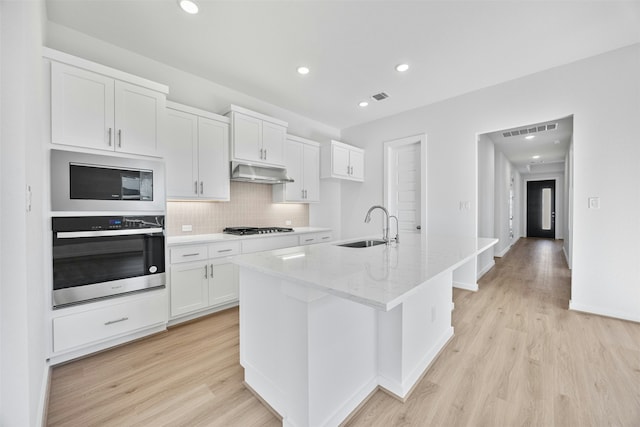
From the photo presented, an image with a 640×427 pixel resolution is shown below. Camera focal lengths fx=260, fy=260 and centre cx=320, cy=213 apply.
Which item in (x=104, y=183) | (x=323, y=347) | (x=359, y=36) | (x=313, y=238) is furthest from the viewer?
(x=313, y=238)

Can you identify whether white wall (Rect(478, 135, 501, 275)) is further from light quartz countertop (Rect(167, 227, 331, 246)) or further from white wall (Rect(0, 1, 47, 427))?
white wall (Rect(0, 1, 47, 427))

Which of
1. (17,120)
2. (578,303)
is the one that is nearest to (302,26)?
(17,120)

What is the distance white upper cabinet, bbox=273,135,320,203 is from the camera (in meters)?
3.92

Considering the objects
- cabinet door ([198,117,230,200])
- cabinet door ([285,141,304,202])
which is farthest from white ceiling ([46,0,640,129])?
cabinet door ([285,141,304,202])

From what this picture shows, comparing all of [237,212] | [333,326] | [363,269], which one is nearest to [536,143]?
[237,212]

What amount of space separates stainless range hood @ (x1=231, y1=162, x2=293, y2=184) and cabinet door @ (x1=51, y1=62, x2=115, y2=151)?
1251mm

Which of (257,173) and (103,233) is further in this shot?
(257,173)

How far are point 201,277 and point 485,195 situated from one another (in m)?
4.89

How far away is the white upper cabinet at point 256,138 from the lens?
10.4ft

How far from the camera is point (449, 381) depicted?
1742 millimetres

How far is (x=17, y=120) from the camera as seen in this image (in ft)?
3.54

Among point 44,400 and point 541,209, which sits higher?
point 541,209

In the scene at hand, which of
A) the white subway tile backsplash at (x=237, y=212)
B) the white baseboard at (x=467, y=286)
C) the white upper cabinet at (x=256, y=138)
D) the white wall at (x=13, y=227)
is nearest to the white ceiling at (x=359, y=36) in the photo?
the white upper cabinet at (x=256, y=138)

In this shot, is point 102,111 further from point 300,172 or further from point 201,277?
point 300,172
